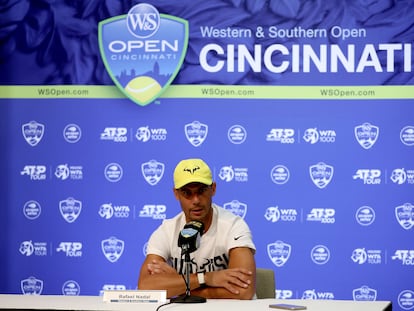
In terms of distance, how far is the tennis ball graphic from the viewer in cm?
641

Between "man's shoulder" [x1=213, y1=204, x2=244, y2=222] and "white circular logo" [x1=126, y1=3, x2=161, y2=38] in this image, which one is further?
"white circular logo" [x1=126, y1=3, x2=161, y2=38]

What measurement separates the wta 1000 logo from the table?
2.59 meters

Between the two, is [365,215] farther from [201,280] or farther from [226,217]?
[201,280]

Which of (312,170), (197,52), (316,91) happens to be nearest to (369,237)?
(312,170)

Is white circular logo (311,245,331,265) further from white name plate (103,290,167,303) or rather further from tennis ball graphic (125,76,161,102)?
white name plate (103,290,167,303)

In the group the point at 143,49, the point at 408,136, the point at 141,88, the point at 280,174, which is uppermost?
the point at 143,49

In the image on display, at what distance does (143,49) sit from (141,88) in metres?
0.29

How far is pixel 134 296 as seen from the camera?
3.88 metres

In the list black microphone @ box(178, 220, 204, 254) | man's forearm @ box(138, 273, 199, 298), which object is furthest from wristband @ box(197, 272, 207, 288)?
black microphone @ box(178, 220, 204, 254)

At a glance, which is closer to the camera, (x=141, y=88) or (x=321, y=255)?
(x=321, y=255)

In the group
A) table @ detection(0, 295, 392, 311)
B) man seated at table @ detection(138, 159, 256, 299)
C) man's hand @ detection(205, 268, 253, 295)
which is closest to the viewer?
table @ detection(0, 295, 392, 311)

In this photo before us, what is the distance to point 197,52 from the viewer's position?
639 centimetres

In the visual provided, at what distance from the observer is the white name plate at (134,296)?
12.7 ft

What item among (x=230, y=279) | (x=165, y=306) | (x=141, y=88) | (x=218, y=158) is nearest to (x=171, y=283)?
(x=230, y=279)
